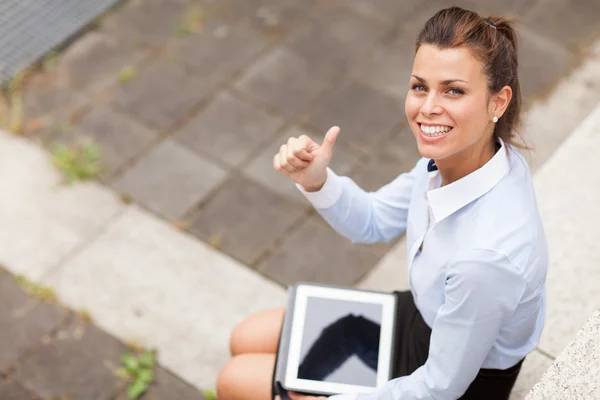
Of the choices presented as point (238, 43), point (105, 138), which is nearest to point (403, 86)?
point (238, 43)

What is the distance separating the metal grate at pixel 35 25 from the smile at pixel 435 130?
322 cm

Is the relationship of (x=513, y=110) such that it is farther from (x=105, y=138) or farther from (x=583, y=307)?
(x=105, y=138)

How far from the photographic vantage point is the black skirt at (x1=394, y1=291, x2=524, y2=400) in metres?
2.25

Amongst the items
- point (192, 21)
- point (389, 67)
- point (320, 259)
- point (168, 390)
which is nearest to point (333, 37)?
point (389, 67)

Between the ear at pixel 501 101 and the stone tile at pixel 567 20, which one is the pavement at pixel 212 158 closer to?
the stone tile at pixel 567 20

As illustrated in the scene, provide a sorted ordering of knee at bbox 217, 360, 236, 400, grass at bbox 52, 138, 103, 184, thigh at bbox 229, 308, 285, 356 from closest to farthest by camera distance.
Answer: knee at bbox 217, 360, 236, 400
thigh at bbox 229, 308, 285, 356
grass at bbox 52, 138, 103, 184

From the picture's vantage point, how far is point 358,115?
427 centimetres

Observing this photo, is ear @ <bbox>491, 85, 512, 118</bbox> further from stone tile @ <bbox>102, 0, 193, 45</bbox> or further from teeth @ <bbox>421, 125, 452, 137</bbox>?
stone tile @ <bbox>102, 0, 193, 45</bbox>

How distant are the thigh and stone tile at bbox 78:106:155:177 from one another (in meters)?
1.68

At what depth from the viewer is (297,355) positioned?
92.1 inches

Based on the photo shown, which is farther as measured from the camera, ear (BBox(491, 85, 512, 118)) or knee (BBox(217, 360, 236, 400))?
knee (BBox(217, 360, 236, 400))

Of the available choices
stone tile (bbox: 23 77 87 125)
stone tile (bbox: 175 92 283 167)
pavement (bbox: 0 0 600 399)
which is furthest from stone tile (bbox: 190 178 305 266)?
stone tile (bbox: 23 77 87 125)

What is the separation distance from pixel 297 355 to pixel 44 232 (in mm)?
1976

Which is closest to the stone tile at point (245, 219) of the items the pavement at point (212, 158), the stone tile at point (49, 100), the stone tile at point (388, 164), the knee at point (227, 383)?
the pavement at point (212, 158)
